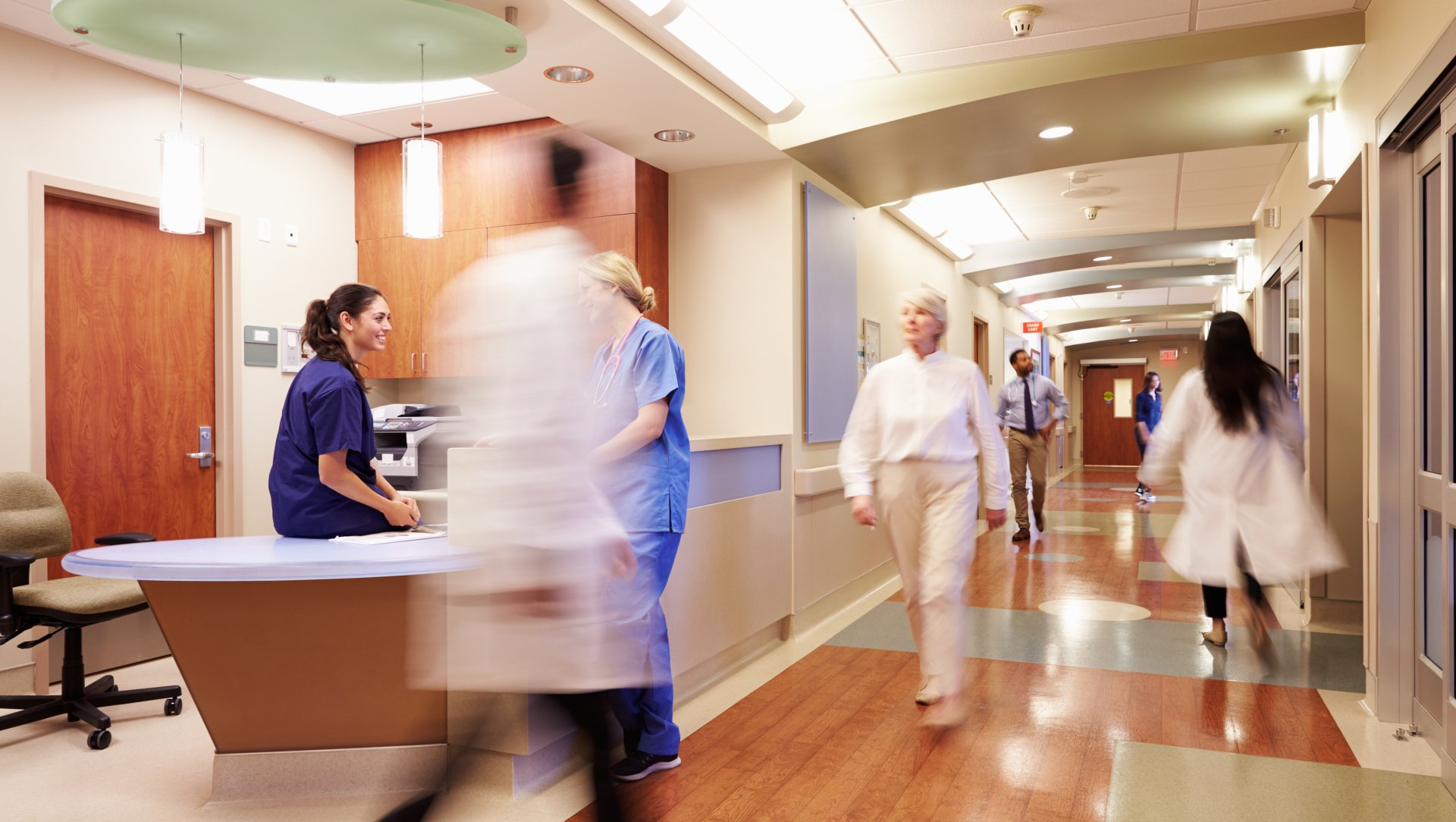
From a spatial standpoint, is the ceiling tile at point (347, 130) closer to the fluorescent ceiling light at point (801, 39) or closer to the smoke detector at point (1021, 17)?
the fluorescent ceiling light at point (801, 39)

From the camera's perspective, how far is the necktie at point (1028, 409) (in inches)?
321

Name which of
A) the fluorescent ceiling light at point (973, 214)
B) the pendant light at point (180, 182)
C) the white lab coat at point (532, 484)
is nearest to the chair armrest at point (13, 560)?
the pendant light at point (180, 182)

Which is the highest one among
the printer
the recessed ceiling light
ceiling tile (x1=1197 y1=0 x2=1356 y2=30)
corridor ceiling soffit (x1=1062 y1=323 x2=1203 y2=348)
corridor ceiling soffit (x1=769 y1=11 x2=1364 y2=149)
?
ceiling tile (x1=1197 y1=0 x2=1356 y2=30)

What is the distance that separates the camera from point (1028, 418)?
321 inches

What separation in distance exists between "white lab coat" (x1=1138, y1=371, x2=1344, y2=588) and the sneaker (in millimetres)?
2071

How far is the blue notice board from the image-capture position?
5410 millimetres

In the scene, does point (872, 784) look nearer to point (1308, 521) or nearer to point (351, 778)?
point (351, 778)

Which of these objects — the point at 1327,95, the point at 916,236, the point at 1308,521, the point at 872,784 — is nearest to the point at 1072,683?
the point at 1308,521

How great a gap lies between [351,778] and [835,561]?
11.1 feet

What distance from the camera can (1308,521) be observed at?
134 inches

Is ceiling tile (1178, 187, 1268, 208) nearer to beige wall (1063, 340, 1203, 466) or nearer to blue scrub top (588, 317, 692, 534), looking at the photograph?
blue scrub top (588, 317, 692, 534)

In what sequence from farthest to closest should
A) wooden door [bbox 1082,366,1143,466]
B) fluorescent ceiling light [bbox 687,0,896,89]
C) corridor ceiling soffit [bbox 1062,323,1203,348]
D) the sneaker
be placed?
wooden door [bbox 1082,366,1143,466], corridor ceiling soffit [bbox 1062,323,1203,348], fluorescent ceiling light [bbox 687,0,896,89], the sneaker

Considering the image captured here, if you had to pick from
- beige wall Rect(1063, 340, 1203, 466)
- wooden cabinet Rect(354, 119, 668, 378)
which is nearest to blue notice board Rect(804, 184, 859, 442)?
wooden cabinet Rect(354, 119, 668, 378)

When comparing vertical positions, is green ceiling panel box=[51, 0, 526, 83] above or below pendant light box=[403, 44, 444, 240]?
above
